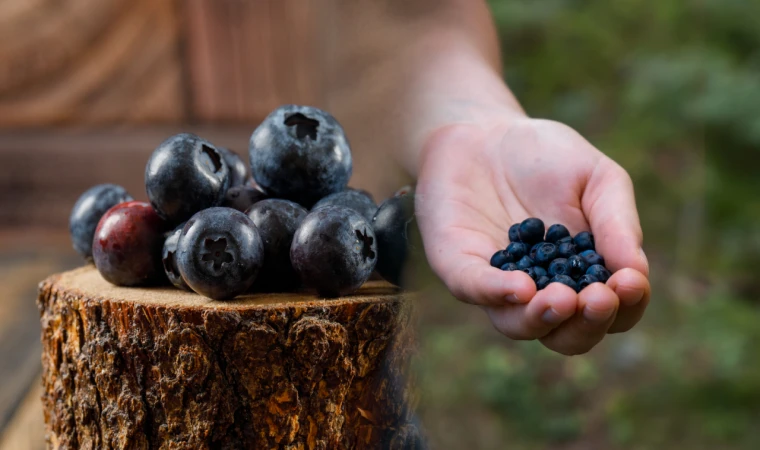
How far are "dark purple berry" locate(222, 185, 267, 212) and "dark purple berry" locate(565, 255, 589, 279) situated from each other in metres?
0.29

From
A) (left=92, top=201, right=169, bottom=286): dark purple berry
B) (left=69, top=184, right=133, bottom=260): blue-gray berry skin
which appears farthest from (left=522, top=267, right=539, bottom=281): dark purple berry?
(left=69, top=184, right=133, bottom=260): blue-gray berry skin

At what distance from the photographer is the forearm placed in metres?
0.73

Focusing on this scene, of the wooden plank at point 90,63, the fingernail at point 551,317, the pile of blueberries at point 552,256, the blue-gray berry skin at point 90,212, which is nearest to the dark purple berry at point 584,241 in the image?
the pile of blueberries at point 552,256

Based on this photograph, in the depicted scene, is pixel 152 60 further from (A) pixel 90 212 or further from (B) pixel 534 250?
(B) pixel 534 250

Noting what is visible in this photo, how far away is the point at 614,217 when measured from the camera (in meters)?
0.53

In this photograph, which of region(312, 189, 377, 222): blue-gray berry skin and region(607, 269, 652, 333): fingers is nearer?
region(607, 269, 652, 333): fingers

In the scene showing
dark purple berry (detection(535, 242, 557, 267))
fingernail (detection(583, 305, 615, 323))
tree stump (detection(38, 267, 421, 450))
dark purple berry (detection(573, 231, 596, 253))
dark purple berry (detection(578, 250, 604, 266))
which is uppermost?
fingernail (detection(583, 305, 615, 323))

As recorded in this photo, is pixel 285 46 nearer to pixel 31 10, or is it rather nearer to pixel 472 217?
pixel 31 10

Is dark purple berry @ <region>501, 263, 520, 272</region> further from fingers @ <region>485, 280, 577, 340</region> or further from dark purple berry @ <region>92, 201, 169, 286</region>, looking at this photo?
dark purple berry @ <region>92, 201, 169, 286</region>

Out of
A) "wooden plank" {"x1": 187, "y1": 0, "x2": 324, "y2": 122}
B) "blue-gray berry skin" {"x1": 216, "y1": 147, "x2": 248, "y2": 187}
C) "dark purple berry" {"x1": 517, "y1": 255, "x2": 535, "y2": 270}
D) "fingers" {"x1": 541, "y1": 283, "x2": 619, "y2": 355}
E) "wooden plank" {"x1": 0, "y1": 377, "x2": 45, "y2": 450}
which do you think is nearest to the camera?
"fingers" {"x1": 541, "y1": 283, "x2": 619, "y2": 355}

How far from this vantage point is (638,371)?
1.92m

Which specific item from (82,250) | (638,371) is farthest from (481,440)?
(82,250)

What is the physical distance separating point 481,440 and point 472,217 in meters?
1.08

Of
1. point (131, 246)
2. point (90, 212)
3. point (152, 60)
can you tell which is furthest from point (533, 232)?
point (152, 60)
